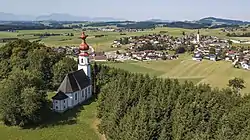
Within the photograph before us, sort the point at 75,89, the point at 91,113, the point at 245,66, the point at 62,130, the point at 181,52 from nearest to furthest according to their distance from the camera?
1. the point at 62,130
2. the point at 91,113
3. the point at 75,89
4. the point at 245,66
5. the point at 181,52

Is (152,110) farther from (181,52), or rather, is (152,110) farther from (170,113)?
(181,52)

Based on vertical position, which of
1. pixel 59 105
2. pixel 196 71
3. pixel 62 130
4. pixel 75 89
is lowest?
pixel 62 130

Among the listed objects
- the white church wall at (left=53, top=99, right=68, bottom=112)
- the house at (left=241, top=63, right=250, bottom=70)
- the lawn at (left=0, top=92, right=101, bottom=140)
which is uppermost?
the house at (left=241, top=63, right=250, bottom=70)

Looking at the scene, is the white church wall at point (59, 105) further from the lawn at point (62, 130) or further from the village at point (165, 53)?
the village at point (165, 53)

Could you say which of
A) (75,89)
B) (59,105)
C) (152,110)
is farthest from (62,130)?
(152,110)

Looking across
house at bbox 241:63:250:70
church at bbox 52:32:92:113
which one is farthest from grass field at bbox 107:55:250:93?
church at bbox 52:32:92:113

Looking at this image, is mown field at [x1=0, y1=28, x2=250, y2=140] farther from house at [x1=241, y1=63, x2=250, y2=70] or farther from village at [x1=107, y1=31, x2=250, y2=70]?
village at [x1=107, y1=31, x2=250, y2=70]

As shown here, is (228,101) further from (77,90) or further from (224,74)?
(224,74)
